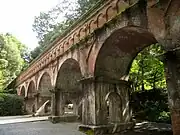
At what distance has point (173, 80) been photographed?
605cm

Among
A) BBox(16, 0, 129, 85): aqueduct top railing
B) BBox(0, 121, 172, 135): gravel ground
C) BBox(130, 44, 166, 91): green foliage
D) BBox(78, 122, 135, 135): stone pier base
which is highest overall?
BBox(16, 0, 129, 85): aqueduct top railing

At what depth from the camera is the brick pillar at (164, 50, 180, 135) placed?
231 inches

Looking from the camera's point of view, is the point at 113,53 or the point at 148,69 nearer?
the point at 113,53

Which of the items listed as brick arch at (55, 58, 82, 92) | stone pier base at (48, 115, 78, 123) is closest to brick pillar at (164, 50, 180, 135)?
brick arch at (55, 58, 82, 92)

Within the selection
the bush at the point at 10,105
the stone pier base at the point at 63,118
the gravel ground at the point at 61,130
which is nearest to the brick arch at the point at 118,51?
the gravel ground at the point at 61,130

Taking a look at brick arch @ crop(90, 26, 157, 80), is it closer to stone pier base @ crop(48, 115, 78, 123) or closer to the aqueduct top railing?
the aqueduct top railing

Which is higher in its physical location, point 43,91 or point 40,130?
point 43,91

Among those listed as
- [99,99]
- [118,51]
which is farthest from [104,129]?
[118,51]

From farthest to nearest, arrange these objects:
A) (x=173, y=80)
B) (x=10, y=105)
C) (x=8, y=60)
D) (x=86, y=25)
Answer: (x=8, y=60) → (x=10, y=105) → (x=86, y=25) → (x=173, y=80)

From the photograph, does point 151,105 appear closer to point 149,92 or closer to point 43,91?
point 149,92

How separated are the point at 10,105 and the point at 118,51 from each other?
18.7 metres

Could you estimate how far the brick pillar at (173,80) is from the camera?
5.86m

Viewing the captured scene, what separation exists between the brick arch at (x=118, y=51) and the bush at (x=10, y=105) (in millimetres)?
17446

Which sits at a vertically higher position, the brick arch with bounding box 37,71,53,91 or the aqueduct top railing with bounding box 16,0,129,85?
the aqueduct top railing with bounding box 16,0,129,85
